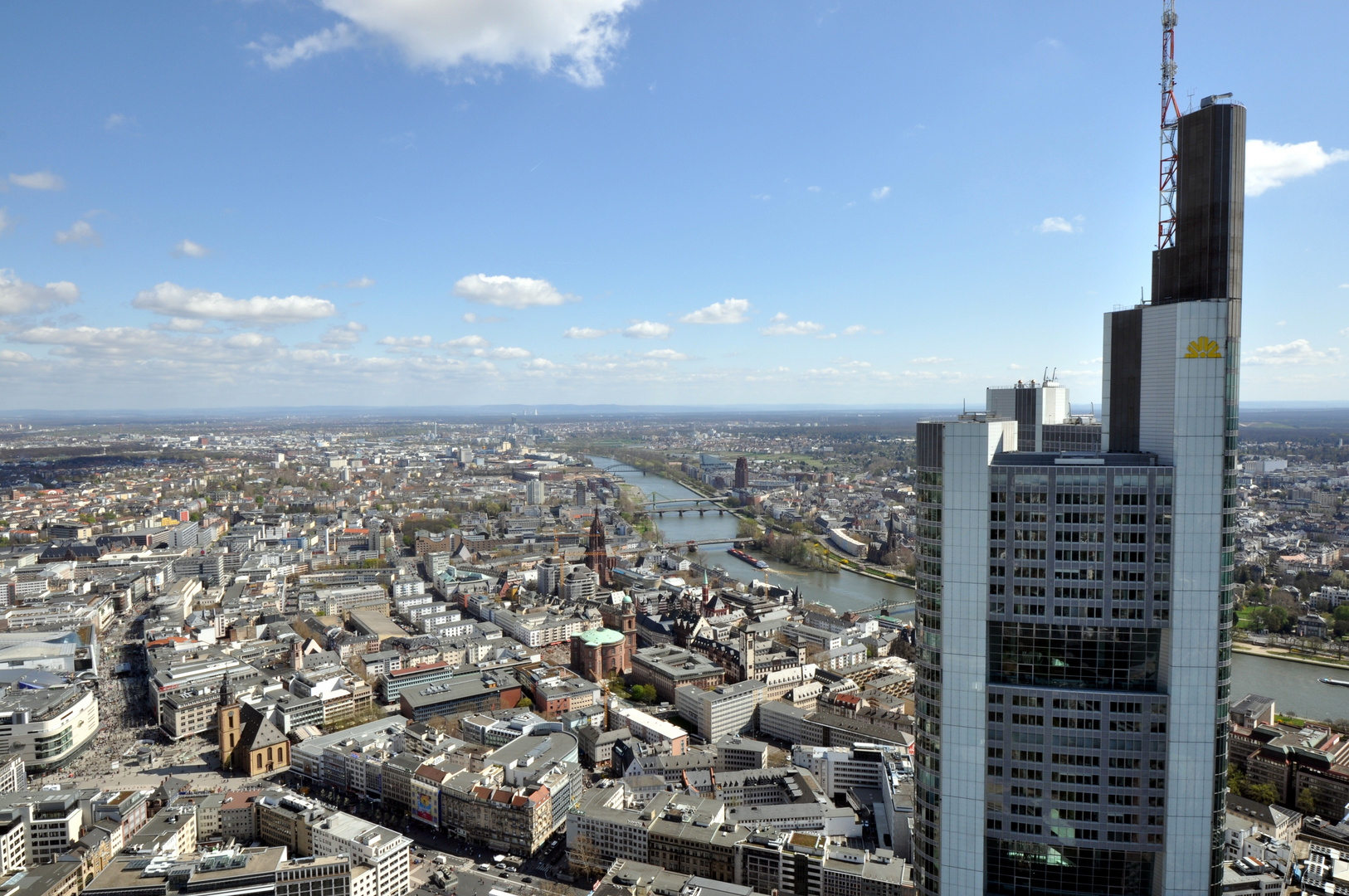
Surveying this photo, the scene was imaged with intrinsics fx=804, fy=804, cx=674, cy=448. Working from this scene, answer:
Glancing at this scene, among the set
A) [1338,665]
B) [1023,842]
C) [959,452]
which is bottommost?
[1338,665]

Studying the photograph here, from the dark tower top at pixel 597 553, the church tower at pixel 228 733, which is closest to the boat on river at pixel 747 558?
the dark tower top at pixel 597 553

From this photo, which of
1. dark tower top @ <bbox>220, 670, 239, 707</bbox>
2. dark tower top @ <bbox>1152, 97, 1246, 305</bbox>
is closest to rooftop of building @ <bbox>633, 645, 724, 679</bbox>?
dark tower top @ <bbox>220, 670, 239, 707</bbox>

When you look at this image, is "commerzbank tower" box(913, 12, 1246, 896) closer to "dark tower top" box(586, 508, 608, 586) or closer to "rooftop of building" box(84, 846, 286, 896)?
"rooftop of building" box(84, 846, 286, 896)

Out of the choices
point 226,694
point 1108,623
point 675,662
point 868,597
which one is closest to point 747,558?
point 868,597

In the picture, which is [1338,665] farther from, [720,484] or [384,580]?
[720,484]

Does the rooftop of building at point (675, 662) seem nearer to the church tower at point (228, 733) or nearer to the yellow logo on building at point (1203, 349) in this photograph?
the church tower at point (228, 733)

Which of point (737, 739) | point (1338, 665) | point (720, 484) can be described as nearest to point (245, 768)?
point (737, 739)

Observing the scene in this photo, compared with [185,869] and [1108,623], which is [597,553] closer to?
[185,869]
